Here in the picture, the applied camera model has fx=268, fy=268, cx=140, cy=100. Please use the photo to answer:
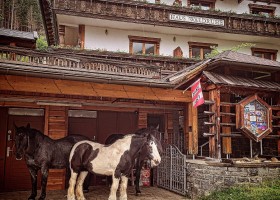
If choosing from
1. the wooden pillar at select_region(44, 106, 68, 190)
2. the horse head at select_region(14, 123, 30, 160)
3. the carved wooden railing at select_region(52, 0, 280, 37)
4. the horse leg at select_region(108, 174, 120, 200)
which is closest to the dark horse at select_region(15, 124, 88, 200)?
the horse head at select_region(14, 123, 30, 160)

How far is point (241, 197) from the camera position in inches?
287

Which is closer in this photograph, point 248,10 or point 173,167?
point 173,167

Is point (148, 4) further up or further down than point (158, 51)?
further up

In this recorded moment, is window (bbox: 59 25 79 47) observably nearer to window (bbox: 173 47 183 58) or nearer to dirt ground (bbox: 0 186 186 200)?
window (bbox: 173 47 183 58)

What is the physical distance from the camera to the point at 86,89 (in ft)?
27.1

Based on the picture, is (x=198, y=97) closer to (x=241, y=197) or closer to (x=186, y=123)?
(x=186, y=123)

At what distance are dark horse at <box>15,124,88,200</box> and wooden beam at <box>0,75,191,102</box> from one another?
1.20 metres

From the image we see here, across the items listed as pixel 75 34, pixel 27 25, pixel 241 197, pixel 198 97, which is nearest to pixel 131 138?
pixel 198 97

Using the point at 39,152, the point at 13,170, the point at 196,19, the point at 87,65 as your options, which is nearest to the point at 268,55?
the point at 196,19

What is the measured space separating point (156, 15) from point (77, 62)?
25.5 ft

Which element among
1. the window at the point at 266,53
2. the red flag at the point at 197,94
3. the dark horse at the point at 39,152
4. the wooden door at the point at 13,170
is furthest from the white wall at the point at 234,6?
the dark horse at the point at 39,152

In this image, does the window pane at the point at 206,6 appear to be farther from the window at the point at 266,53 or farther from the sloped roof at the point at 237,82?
the sloped roof at the point at 237,82

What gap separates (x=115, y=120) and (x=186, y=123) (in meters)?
3.27

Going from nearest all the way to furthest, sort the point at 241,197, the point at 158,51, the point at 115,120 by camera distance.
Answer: the point at 241,197
the point at 115,120
the point at 158,51
